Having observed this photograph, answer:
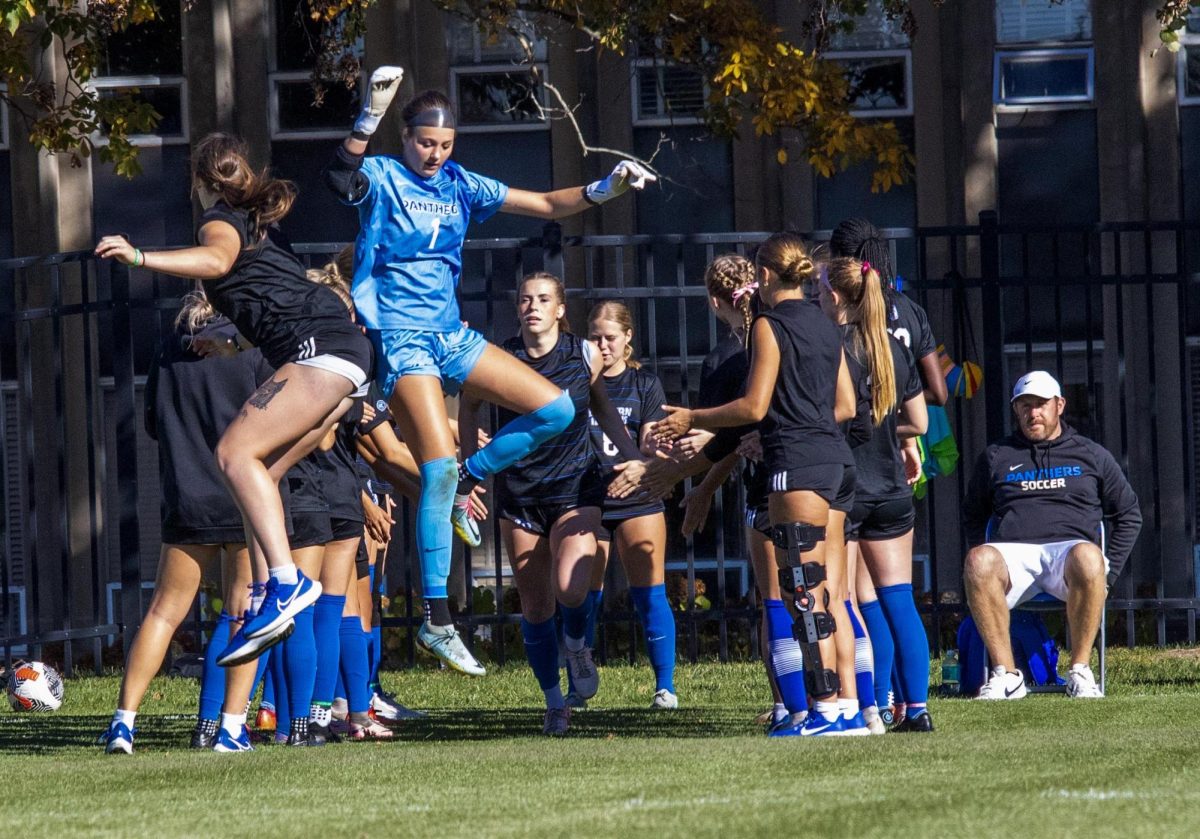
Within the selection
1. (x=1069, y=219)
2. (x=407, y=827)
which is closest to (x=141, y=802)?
(x=407, y=827)

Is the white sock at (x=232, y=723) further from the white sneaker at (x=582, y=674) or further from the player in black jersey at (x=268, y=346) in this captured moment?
the white sneaker at (x=582, y=674)

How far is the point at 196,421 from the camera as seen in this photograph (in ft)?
23.2

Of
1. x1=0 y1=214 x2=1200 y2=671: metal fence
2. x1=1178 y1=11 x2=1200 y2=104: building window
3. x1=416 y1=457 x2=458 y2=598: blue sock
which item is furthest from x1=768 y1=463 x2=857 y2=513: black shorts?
x1=1178 y1=11 x2=1200 y2=104: building window

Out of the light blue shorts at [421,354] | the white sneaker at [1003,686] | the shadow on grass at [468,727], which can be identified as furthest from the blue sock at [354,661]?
the white sneaker at [1003,686]

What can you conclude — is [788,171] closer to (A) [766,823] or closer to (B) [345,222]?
(B) [345,222]

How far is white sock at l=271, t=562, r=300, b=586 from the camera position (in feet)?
20.5

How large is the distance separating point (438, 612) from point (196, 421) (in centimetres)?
122

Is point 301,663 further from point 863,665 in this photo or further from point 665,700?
point 665,700

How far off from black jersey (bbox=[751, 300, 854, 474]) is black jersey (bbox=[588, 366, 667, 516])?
2.17 metres

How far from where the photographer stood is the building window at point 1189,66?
13.4 m

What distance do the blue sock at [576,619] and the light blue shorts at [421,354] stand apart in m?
1.49

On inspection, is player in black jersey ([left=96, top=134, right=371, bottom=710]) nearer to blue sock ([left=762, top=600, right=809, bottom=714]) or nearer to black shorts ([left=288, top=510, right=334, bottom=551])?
black shorts ([left=288, top=510, right=334, bottom=551])

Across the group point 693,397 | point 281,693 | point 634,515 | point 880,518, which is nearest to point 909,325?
point 880,518

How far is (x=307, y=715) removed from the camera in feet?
23.4
